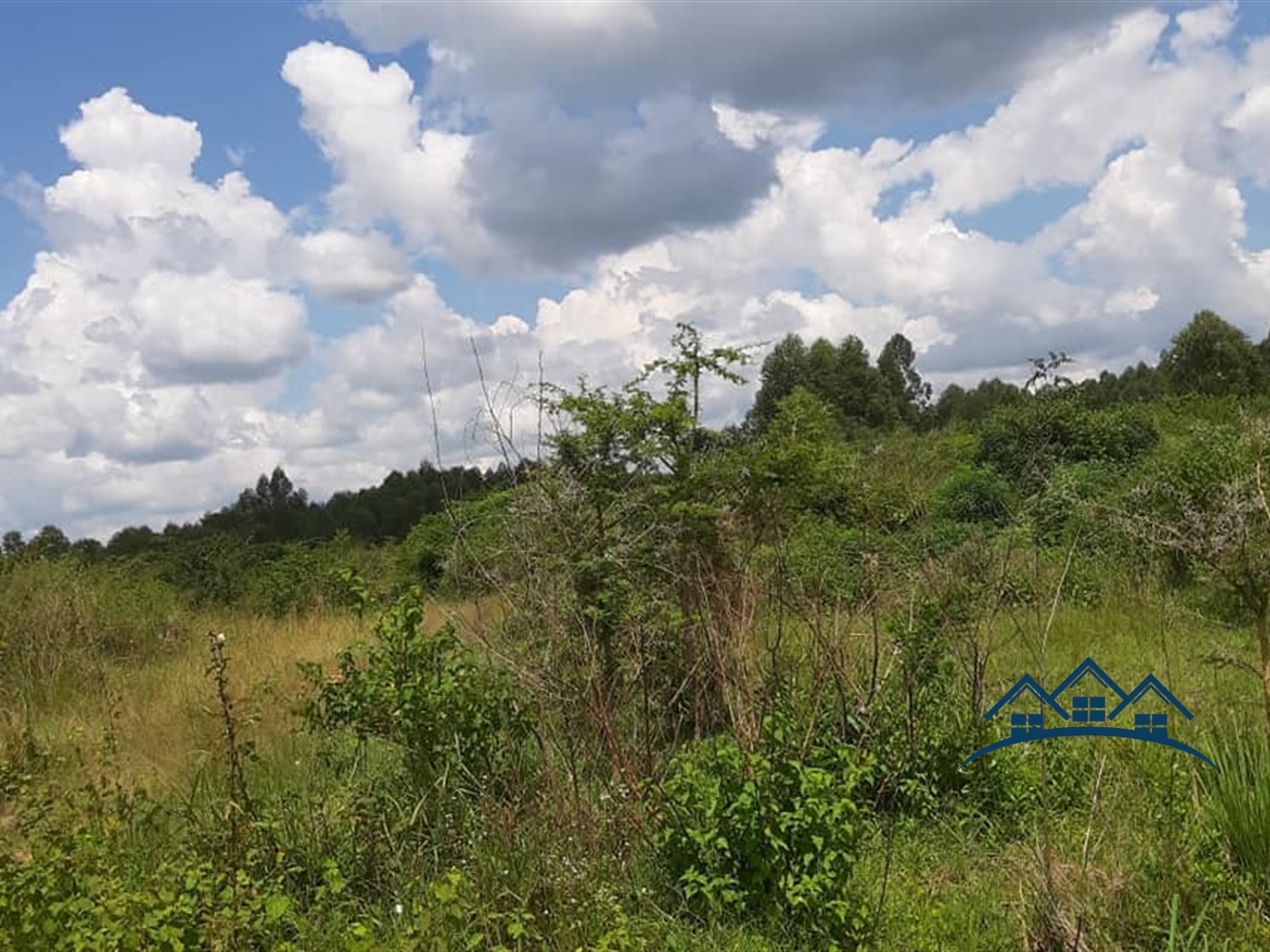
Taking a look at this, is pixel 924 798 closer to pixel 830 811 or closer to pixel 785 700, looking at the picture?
pixel 785 700

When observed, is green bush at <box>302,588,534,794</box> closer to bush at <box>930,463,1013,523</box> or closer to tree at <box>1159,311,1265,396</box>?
bush at <box>930,463,1013,523</box>

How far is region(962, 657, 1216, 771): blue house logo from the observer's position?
445 centimetres

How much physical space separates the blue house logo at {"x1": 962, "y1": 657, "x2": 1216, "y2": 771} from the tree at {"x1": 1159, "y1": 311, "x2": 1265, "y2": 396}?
28854mm

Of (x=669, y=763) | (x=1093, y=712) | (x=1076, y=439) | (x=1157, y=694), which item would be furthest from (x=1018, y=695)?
(x=1076, y=439)

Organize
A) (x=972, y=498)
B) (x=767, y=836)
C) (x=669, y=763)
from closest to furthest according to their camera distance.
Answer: (x=767, y=836), (x=669, y=763), (x=972, y=498)

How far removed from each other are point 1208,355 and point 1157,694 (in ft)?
106

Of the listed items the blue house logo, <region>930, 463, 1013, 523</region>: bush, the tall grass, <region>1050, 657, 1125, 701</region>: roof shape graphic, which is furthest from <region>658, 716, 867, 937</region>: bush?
<region>930, 463, 1013, 523</region>: bush

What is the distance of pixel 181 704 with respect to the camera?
296 inches

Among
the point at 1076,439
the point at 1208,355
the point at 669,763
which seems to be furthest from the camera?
the point at 1208,355

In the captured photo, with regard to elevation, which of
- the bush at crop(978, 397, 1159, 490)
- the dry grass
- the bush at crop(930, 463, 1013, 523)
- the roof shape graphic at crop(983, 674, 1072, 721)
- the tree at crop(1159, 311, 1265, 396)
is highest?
the tree at crop(1159, 311, 1265, 396)

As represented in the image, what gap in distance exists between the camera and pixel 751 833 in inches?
142

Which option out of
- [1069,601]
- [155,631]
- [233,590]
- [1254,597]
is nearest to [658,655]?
[1254,597]

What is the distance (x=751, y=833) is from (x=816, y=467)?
11.9ft

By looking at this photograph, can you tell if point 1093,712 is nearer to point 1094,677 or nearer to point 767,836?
point 1094,677
